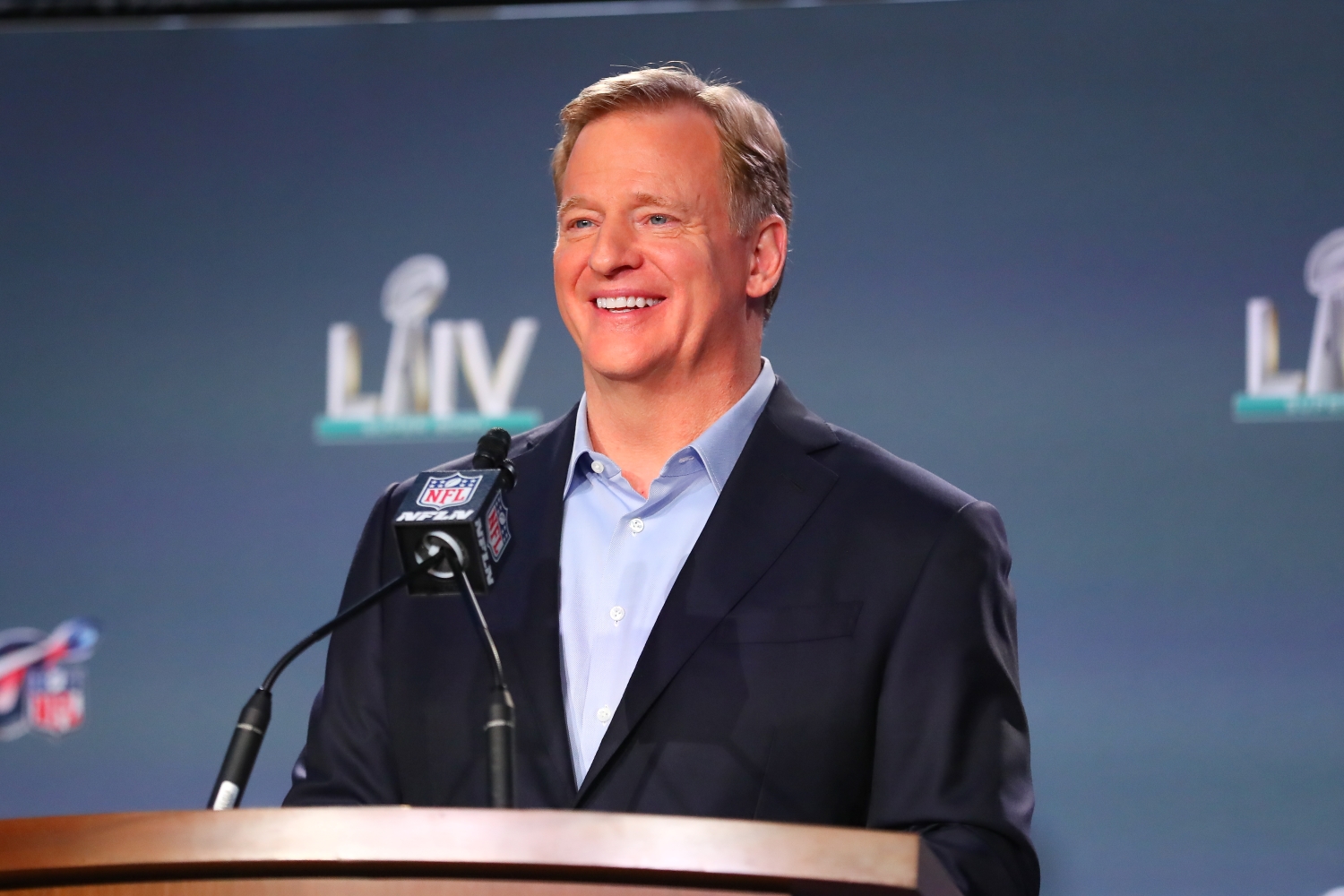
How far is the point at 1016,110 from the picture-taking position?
3287 mm

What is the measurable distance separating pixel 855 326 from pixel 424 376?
1091 mm

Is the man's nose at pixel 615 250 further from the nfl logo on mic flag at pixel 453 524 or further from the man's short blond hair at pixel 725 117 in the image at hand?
the nfl logo on mic flag at pixel 453 524

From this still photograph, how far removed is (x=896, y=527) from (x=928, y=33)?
→ 1.86 metres

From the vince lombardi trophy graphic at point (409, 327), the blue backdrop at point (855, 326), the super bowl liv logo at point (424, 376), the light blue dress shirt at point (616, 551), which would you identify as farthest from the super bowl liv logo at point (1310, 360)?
the vince lombardi trophy graphic at point (409, 327)

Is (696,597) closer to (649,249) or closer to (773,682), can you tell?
(773,682)

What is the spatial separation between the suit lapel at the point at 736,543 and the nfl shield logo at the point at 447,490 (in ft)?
1.37

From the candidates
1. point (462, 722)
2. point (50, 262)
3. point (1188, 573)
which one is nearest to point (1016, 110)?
point (1188, 573)

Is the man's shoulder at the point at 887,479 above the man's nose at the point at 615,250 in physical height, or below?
below

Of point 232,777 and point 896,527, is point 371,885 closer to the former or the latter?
point 232,777

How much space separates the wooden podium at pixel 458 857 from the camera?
97cm

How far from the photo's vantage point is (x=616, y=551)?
6.46 ft

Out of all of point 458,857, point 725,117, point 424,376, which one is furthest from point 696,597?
point 424,376

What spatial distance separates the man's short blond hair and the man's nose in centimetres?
18

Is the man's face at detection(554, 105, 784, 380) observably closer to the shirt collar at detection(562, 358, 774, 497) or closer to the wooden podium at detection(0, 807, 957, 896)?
the shirt collar at detection(562, 358, 774, 497)
